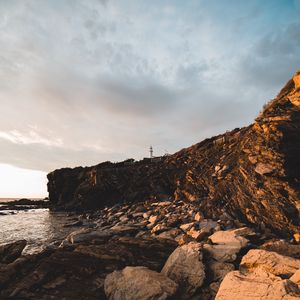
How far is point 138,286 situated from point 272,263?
3.71 metres

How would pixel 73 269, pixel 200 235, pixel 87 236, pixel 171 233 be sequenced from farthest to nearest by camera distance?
1. pixel 171 233
2. pixel 87 236
3. pixel 200 235
4. pixel 73 269

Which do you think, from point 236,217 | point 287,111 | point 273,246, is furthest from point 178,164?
point 273,246

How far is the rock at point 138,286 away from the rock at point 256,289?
140 centimetres

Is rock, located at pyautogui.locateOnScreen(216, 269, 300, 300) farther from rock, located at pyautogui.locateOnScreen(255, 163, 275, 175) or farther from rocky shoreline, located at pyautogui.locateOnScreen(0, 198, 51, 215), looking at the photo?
rocky shoreline, located at pyautogui.locateOnScreen(0, 198, 51, 215)

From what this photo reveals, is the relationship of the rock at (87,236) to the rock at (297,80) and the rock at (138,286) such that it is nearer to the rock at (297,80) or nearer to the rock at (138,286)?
the rock at (138,286)

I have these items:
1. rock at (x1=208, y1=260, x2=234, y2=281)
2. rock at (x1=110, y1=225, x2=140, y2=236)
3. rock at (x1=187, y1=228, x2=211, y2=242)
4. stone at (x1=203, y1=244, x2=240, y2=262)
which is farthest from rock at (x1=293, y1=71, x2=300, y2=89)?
rock at (x1=110, y1=225, x2=140, y2=236)

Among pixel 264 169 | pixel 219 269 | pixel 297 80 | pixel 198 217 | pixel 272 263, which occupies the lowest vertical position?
pixel 219 269

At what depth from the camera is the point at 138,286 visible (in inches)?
279

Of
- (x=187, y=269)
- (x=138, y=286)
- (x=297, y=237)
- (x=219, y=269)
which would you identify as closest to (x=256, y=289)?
(x=219, y=269)

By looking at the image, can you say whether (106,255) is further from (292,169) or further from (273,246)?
Result: (292,169)

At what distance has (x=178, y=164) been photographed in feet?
106

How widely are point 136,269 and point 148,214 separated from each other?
533 inches

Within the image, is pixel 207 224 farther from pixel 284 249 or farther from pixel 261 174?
pixel 284 249

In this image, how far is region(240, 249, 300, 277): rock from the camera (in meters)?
7.06
